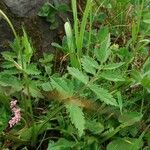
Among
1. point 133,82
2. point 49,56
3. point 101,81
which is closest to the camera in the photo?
point 133,82

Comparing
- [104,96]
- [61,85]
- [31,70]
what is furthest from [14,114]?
[104,96]

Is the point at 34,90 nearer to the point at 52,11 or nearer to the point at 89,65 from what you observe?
the point at 89,65

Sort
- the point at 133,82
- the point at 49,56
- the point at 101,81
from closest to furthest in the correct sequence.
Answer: the point at 133,82, the point at 101,81, the point at 49,56

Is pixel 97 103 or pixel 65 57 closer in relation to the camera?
pixel 97 103

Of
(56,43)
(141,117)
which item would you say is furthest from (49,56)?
(141,117)

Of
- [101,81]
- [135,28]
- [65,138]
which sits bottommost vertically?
[65,138]

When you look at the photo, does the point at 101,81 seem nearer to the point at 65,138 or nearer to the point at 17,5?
the point at 65,138

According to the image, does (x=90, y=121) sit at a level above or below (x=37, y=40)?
below
